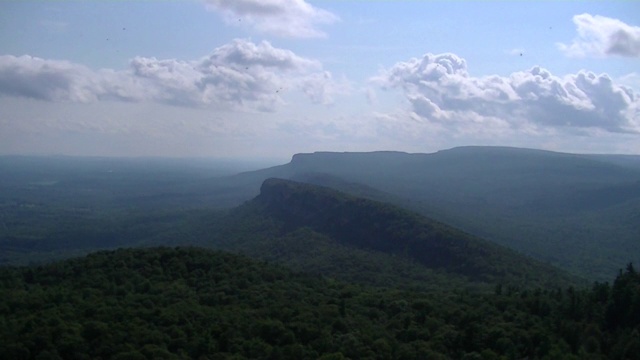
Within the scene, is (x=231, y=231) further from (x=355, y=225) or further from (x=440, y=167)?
(x=440, y=167)

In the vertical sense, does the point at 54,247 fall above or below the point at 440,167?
below

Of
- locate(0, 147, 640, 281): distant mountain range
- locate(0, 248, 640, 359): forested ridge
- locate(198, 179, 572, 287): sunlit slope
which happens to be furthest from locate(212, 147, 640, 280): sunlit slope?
locate(0, 248, 640, 359): forested ridge

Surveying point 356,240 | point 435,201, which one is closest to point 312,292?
point 356,240

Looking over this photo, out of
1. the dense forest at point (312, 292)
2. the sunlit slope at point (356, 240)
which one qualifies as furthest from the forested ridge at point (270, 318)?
the sunlit slope at point (356, 240)

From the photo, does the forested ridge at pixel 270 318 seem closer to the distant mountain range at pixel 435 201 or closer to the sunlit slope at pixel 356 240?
the sunlit slope at pixel 356 240

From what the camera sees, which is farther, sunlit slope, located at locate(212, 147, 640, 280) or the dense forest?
sunlit slope, located at locate(212, 147, 640, 280)

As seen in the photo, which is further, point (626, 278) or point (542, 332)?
point (626, 278)

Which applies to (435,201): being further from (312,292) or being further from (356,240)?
(312,292)

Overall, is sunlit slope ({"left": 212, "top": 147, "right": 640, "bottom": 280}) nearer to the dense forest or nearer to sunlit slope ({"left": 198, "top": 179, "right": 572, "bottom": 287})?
the dense forest

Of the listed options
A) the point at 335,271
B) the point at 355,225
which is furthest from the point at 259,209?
the point at 335,271
